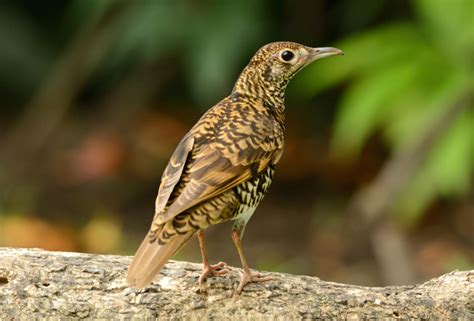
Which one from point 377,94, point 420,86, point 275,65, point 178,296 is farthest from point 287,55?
point 420,86

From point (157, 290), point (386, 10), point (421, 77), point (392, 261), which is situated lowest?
point (157, 290)

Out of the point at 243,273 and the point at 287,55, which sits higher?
the point at 287,55

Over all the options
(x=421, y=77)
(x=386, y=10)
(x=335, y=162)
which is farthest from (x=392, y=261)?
(x=386, y=10)

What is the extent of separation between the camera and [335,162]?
31.9 ft

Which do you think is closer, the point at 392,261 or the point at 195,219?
the point at 195,219

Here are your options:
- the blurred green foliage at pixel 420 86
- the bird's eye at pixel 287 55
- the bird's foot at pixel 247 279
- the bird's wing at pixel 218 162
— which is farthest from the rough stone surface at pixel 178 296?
the blurred green foliage at pixel 420 86

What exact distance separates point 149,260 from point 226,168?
550 mm

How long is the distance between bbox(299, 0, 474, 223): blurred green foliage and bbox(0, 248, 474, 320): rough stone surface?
122 inches

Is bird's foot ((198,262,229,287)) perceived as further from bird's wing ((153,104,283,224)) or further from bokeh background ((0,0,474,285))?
bokeh background ((0,0,474,285))

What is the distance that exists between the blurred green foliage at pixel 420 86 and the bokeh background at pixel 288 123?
1 cm

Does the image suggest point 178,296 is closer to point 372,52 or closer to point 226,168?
point 226,168

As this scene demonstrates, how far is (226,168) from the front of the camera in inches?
185

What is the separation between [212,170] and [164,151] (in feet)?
18.2

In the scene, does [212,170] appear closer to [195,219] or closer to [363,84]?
[195,219]
